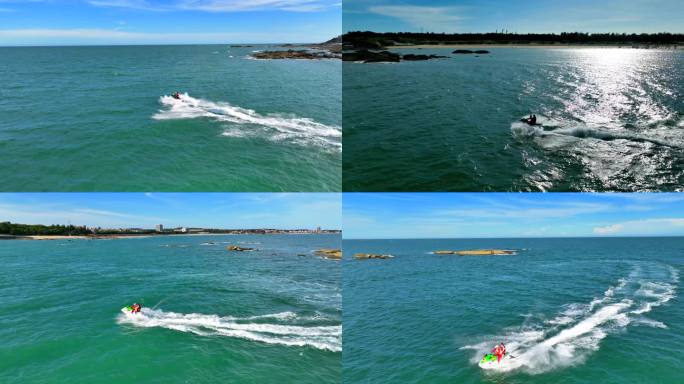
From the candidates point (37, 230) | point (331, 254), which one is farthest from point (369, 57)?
point (37, 230)

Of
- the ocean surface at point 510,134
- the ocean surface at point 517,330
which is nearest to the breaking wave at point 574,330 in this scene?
the ocean surface at point 517,330

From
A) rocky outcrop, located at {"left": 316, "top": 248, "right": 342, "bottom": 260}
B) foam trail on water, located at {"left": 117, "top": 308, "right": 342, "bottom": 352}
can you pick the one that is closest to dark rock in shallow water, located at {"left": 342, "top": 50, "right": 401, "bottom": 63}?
rocky outcrop, located at {"left": 316, "top": 248, "right": 342, "bottom": 260}

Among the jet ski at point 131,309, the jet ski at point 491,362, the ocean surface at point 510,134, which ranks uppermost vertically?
the ocean surface at point 510,134

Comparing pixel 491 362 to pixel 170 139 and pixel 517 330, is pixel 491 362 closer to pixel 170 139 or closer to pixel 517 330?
pixel 517 330

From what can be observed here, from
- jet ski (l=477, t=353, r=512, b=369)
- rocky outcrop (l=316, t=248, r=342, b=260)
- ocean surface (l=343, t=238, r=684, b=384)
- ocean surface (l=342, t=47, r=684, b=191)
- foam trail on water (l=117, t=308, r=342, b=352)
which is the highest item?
ocean surface (l=342, t=47, r=684, b=191)

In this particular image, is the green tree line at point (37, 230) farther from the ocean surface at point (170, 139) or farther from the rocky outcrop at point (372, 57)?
the rocky outcrop at point (372, 57)

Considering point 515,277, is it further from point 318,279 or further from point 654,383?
point 654,383

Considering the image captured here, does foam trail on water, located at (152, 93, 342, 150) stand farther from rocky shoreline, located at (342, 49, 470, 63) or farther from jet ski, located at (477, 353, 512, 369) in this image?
rocky shoreline, located at (342, 49, 470, 63)
